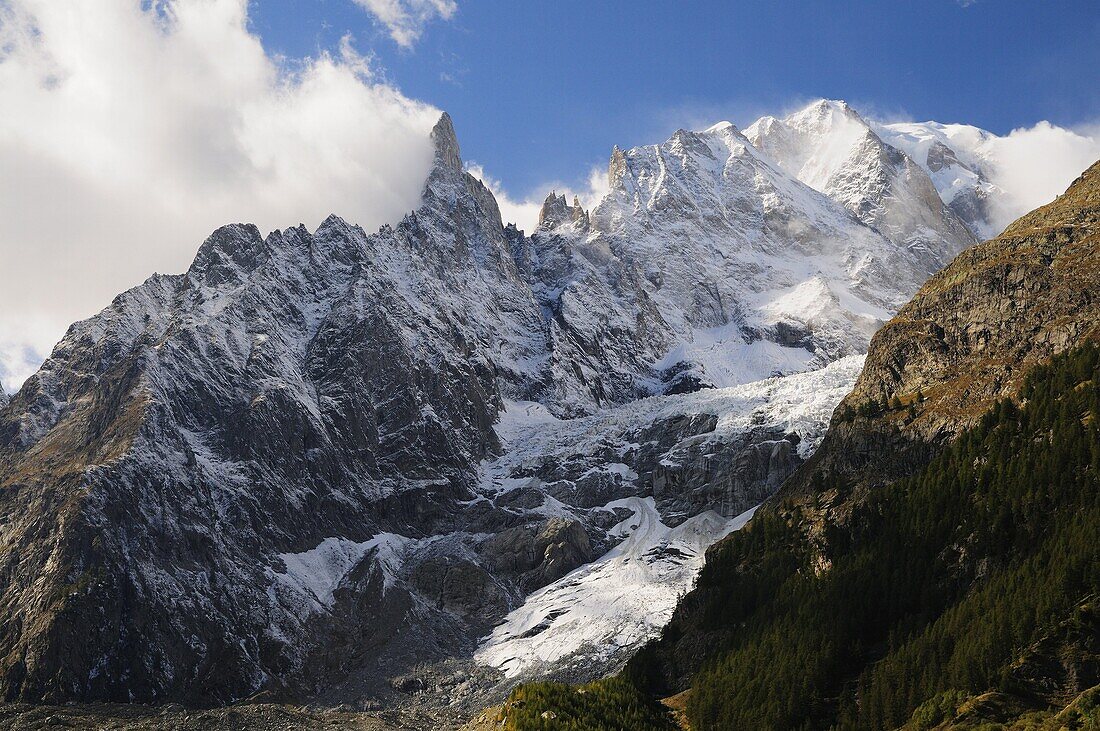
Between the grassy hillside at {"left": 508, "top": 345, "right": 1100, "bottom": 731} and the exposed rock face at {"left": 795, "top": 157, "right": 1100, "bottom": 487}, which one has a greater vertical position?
the exposed rock face at {"left": 795, "top": 157, "right": 1100, "bottom": 487}

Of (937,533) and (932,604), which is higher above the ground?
(937,533)

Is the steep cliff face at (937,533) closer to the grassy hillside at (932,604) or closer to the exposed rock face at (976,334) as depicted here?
the grassy hillside at (932,604)

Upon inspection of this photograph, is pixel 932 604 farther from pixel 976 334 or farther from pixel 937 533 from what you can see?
pixel 976 334

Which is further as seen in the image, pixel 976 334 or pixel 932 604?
pixel 976 334

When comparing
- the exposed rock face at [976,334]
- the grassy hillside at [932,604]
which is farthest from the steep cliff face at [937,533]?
the exposed rock face at [976,334]

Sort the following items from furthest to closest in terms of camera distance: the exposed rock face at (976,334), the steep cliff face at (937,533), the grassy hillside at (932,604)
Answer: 1. the exposed rock face at (976,334)
2. the steep cliff face at (937,533)
3. the grassy hillside at (932,604)

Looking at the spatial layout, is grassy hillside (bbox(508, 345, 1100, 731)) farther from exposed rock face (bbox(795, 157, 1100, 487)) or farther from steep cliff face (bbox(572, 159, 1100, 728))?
exposed rock face (bbox(795, 157, 1100, 487))

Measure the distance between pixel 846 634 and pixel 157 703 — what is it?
127220mm

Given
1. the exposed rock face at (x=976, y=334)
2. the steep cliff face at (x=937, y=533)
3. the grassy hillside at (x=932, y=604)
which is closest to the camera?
the grassy hillside at (x=932, y=604)

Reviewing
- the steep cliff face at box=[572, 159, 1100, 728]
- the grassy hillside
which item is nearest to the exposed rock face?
the steep cliff face at box=[572, 159, 1100, 728]

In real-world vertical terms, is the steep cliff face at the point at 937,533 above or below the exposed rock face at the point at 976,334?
below

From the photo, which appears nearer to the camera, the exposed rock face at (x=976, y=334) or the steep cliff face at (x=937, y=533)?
the steep cliff face at (x=937, y=533)

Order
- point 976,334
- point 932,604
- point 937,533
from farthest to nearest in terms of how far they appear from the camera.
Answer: point 976,334, point 937,533, point 932,604


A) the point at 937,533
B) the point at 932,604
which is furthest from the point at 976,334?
the point at 932,604
